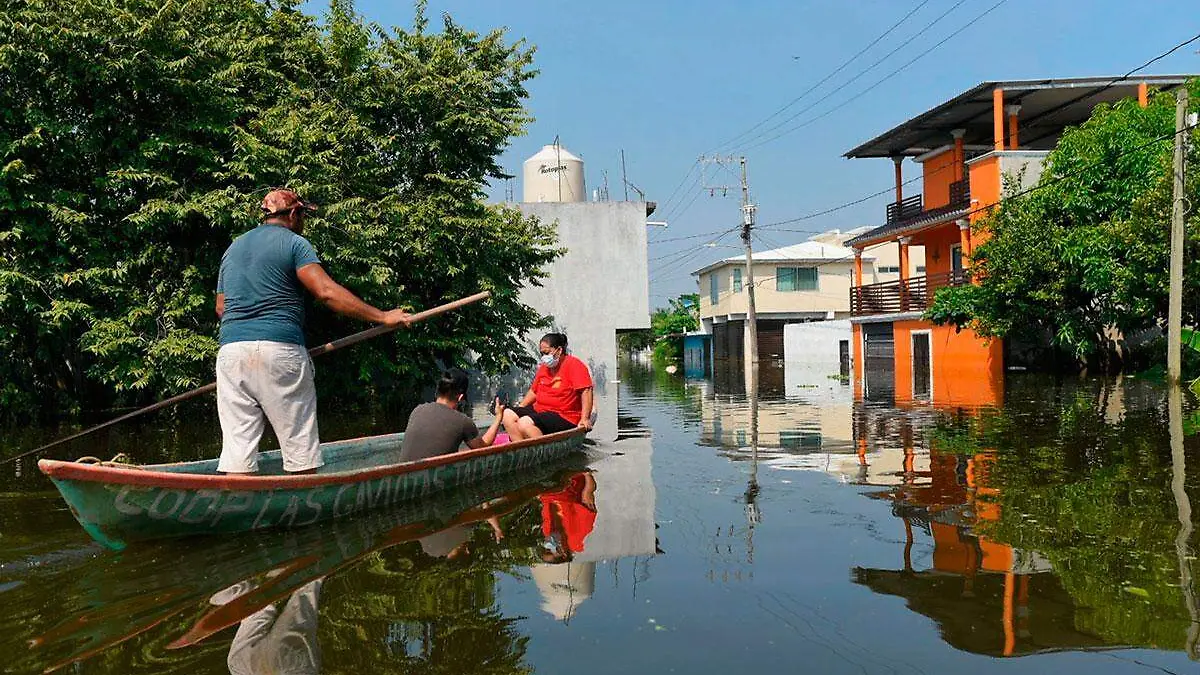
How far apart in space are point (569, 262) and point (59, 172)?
1670 cm

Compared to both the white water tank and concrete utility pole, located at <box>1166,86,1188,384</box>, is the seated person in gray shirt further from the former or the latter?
the white water tank

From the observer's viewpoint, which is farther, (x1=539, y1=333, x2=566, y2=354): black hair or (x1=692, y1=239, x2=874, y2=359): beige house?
(x1=692, y1=239, x2=874, y2=359): beige house

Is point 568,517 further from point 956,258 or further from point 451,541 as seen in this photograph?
point 956,258

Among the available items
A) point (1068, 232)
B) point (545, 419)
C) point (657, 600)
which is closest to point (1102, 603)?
point (657, 600)

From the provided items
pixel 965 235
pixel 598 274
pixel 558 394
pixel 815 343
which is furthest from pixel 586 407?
pixel 815 343

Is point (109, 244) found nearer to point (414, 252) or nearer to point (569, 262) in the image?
point (414, 252)

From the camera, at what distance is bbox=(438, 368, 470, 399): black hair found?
Result: 803 centimetres

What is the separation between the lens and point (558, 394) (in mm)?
10648

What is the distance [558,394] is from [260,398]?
506 centimetres

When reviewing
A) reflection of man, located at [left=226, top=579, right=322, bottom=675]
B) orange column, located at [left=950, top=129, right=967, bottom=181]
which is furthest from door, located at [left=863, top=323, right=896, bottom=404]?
reflection of man, located at [left=226, top=579, right=322, bottom=675]

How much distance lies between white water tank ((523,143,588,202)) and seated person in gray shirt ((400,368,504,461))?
24.9 metres

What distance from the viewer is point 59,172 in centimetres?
1507

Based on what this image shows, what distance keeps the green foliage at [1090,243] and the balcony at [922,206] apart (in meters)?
3.26

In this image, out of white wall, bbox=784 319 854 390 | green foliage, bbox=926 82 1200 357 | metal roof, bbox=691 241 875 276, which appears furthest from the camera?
metal roof, bbox=691 241 875 276
